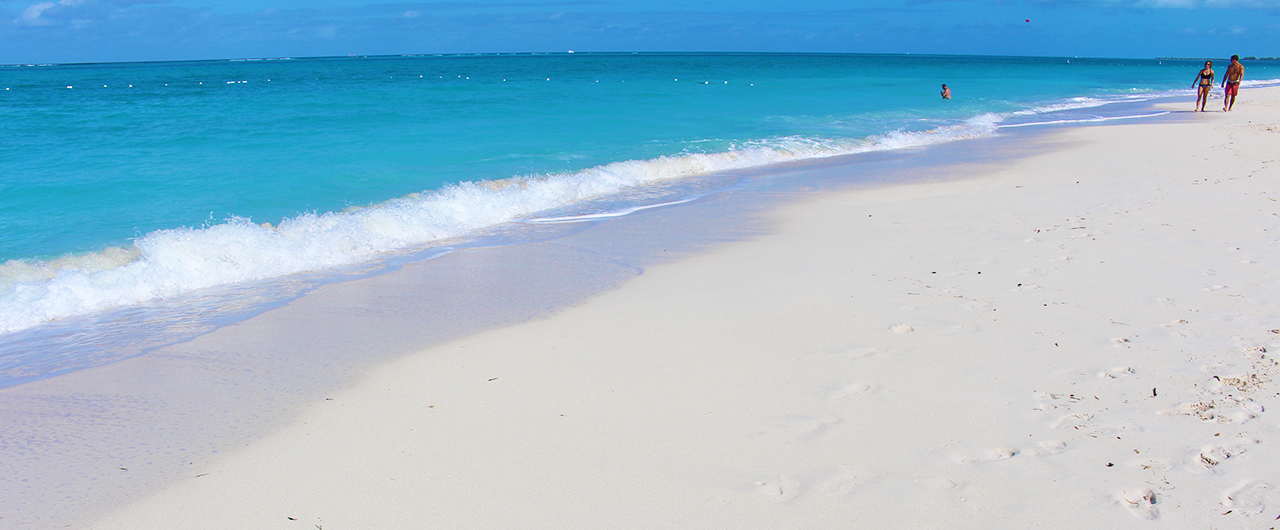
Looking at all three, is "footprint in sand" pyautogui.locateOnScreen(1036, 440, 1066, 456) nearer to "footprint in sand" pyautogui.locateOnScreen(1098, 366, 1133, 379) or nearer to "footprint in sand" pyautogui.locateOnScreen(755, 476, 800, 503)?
"footprint in sand" pyautogui.locateOnScreen(1098, 366, 1133, 379)

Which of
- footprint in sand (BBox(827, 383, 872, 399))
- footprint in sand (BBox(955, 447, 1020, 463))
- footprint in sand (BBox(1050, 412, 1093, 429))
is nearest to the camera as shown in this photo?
footprint in sand (BBox(955, 447, 1020, 463))

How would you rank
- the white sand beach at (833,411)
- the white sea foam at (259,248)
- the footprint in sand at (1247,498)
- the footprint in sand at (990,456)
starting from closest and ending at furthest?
the footprint in sand at (1247,498), the white sand beach at (833,411), the footprint in sand at (990,456), the white sea foam at (259,248)

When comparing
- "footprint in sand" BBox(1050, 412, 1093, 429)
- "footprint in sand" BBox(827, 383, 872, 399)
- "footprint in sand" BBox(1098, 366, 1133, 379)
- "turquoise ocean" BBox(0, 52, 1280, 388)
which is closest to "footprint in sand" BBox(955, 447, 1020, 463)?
"footprint in sand" BBox(1050, 412, 1093, 429)

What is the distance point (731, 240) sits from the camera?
7.23 meters

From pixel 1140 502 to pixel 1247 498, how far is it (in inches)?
13.0

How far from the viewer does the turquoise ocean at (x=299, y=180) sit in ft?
19.3

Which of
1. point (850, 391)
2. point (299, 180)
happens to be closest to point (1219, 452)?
point (850, 391)

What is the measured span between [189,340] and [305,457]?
2286 mm

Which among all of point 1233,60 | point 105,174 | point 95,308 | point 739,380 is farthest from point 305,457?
point 1233,60

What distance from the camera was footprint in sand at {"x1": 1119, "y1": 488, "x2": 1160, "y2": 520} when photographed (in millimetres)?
2529

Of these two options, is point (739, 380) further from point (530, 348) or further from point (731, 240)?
point (731, 240)

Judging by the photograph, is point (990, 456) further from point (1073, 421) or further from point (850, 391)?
point (850, 391)

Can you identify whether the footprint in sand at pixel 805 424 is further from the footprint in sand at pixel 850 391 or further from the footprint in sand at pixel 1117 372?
the footprint in sand at pixel 1117 372

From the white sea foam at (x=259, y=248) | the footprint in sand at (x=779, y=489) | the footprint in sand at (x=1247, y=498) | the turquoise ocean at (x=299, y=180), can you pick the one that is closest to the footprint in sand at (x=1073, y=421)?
the footprint in sand at (x=1247, y=498)
